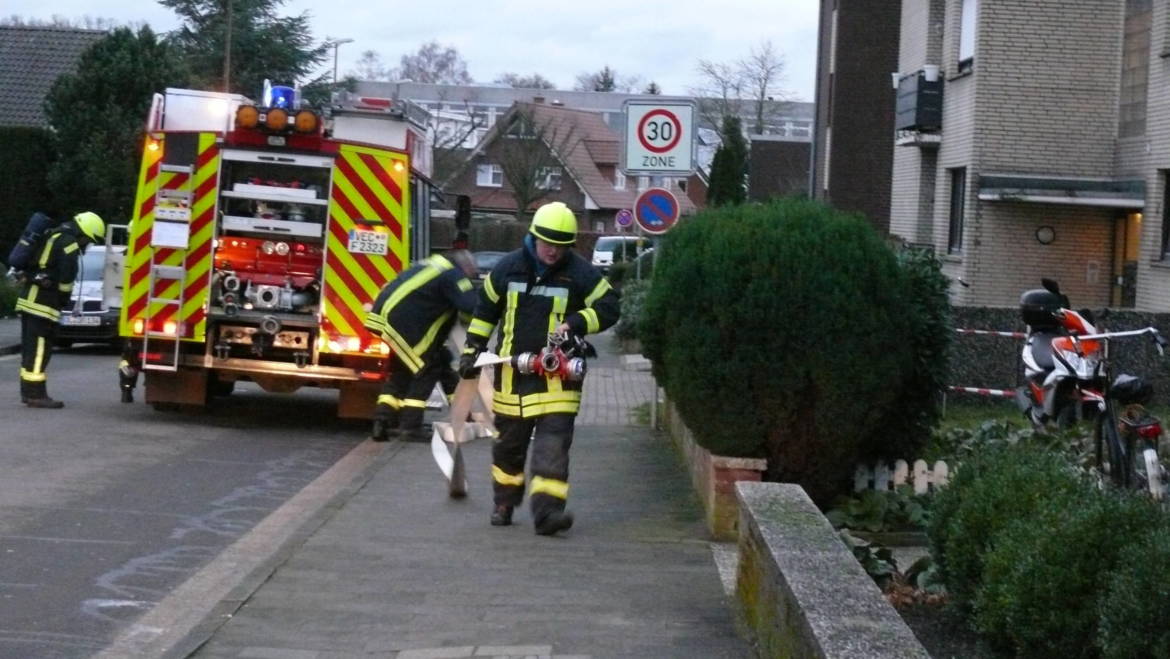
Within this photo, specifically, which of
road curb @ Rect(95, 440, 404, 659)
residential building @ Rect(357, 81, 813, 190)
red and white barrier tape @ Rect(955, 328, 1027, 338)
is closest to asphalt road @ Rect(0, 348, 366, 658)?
road curb @ Rect(95, 440, 404, 659)

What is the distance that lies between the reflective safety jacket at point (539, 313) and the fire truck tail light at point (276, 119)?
18.6 ft

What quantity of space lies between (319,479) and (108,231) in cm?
672

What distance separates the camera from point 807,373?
866cm

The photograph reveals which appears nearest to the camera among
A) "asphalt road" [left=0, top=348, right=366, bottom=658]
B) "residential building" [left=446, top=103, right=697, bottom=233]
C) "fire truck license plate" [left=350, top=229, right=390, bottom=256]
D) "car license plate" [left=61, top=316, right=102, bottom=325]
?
"asphalt road" [left=0, top=348, right=366, bottom=658]

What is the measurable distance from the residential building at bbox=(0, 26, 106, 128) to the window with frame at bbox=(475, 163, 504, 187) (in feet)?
109

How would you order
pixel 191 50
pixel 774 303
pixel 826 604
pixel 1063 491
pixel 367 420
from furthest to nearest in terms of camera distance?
pixel 191 50
pixel 367 420
pixel 774 303
pixel 1063 491
pixel 826 604

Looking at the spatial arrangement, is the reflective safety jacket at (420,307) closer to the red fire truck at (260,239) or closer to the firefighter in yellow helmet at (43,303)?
the red fire truck at (260,239)

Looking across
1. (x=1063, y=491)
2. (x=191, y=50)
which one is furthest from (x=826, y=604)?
(x=191, y=50)

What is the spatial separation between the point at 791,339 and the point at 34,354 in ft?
29.9

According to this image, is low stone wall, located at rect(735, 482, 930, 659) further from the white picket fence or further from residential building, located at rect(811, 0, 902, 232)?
residential building, located at rect(811, 0, 902, 232)

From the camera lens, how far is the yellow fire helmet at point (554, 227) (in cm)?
902

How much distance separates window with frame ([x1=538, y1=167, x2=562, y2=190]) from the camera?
67000mm

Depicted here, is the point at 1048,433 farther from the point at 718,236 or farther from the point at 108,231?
the point at 108,231

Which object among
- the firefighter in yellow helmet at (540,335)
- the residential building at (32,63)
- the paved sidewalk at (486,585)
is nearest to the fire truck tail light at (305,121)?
the paved sidewalk at (486,585)
